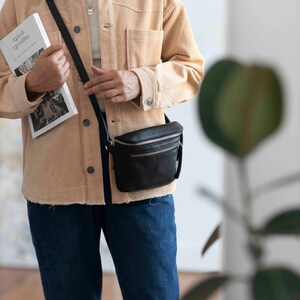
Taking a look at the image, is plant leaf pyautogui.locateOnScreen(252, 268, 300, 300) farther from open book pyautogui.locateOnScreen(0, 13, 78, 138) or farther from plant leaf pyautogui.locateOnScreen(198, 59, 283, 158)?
open book pyautogui.locateOnScreen(0, 13, 78, 138)

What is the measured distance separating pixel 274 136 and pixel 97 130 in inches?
31.3

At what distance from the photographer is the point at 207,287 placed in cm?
49

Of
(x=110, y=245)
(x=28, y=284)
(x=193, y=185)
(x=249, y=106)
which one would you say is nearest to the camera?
(x=249, y=106)

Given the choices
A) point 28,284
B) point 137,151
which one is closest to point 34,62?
point 137,151

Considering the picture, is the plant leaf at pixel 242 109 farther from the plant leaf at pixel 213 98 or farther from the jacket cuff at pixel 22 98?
the jacket cuff at pixel 22 98

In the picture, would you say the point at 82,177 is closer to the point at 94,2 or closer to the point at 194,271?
the point at 94,2

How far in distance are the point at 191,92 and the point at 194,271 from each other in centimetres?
146

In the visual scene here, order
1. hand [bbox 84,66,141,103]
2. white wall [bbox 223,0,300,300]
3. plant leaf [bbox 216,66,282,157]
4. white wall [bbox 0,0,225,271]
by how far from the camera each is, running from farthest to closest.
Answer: white wall [bbox 0,0,225,271], hand [bbox 84,66,141,103], white wall [bbox 223,0,300,300], plant leaf [bbox 216,66,282,157]

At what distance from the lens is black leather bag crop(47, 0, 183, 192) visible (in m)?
1.25

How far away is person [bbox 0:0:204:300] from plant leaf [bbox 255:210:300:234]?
2.58ft

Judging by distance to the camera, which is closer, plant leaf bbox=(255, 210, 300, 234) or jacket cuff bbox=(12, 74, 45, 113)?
plant leaf bbox=(255, 210, 300, 234)

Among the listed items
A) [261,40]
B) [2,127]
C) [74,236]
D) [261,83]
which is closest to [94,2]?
[74,236]

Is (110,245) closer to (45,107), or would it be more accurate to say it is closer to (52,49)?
(45,107)

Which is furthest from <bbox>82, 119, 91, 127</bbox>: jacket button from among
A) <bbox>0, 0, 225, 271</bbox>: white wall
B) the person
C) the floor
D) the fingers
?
the floor
